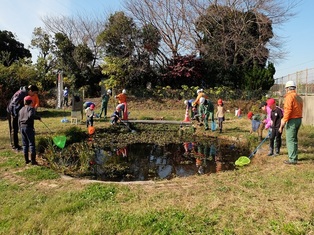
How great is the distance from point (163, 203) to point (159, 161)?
3602 mm

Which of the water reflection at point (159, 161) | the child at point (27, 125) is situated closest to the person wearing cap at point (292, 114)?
the water reflection at point (159, 161)

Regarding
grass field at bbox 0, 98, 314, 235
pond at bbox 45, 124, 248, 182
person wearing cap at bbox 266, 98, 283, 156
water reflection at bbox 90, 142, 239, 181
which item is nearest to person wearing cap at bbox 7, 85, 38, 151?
pond at bbox 45, 124, 248, 182

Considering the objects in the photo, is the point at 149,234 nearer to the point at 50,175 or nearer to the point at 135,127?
the point at 50,175

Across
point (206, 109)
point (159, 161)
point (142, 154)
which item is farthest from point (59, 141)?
point (206, 109)

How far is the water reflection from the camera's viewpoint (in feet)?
21.3

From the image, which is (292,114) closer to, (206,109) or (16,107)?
(206,109)

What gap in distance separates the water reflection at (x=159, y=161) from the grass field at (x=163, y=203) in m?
1.05

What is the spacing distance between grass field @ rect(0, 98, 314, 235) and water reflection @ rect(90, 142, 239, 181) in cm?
105

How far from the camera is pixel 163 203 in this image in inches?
163

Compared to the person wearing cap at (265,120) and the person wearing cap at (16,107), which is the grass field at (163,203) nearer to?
the person wearing cap at (16,107)

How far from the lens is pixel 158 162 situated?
7.66 meters

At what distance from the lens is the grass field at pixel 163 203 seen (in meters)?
3.46

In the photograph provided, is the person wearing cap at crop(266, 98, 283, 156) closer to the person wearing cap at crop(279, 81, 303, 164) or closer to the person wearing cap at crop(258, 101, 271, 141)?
the person wearing cap at crop(258, 101, 271, 141)

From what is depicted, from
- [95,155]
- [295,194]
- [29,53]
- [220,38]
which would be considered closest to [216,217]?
[295,194]
